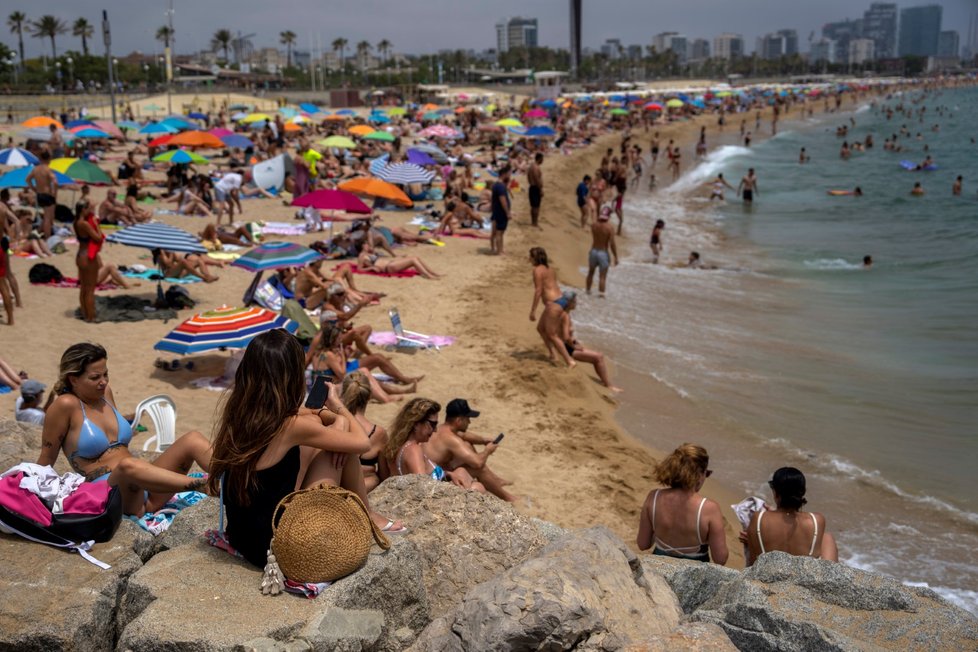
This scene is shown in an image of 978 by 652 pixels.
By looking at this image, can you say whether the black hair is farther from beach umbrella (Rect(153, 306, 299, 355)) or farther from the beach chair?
the beach chair

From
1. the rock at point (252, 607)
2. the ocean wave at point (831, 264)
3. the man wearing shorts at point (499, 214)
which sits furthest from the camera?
the ocean wave at point (831, 264)

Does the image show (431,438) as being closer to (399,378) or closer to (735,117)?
(399,378)

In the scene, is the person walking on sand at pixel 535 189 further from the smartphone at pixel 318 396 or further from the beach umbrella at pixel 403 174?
the smartphone at pixel 318 396

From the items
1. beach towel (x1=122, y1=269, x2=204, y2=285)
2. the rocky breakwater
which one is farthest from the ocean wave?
the rocky breakwater

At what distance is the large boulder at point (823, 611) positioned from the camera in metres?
3.27

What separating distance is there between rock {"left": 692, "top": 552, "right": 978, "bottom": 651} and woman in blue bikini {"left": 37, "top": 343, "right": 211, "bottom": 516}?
99.5 inches

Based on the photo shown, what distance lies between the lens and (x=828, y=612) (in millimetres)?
3518

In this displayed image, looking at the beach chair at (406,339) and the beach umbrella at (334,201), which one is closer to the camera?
the beach chair at (406,339)

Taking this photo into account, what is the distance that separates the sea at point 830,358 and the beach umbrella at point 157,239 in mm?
4926

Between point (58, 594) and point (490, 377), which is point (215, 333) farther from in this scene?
point (58, 594)

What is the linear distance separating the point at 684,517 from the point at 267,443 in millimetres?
2483

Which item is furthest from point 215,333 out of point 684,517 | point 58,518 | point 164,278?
point 684,517

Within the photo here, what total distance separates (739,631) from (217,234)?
12.6 meters

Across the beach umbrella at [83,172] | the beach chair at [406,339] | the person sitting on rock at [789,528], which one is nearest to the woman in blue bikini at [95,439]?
the person sitting on rock at [789,528]
